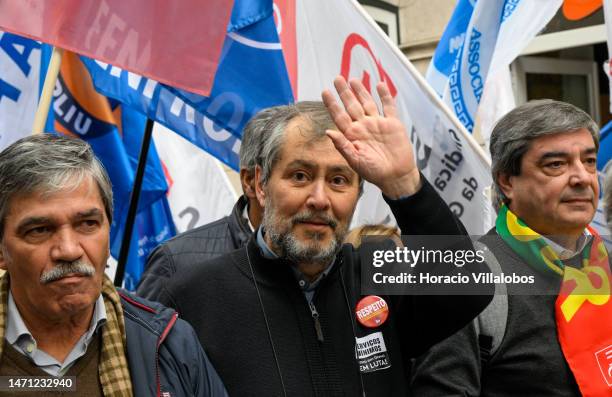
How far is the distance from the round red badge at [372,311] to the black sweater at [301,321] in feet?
0.05

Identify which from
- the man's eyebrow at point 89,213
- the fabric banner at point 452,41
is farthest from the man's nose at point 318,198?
the fabric banner at point 452,41

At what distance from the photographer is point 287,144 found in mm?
2494

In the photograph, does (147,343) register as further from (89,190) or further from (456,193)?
(456,193)

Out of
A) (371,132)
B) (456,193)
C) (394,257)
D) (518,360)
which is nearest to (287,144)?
(371,132)

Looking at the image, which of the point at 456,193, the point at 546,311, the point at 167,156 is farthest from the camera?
the point at 167,156

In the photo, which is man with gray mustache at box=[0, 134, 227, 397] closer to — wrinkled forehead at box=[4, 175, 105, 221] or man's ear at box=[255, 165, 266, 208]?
wrinkled forehead at box=[4, 175, 105, 221]

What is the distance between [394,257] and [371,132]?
1.36ft

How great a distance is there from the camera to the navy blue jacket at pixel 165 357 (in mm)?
2172

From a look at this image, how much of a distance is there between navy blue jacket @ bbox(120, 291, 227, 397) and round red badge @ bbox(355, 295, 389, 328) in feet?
1.38

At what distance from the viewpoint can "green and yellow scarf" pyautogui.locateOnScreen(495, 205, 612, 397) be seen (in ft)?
8.07

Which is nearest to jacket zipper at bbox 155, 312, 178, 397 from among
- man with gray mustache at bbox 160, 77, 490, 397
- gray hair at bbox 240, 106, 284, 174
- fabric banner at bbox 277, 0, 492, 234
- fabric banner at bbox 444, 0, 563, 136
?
man with gray mustache at bbox 160, 77, 490, 397

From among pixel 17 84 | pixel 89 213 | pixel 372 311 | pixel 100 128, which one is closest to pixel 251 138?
pixel 372 311

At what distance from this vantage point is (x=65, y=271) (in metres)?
2.11

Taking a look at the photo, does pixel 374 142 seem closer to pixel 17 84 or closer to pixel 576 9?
pixel 17 84
